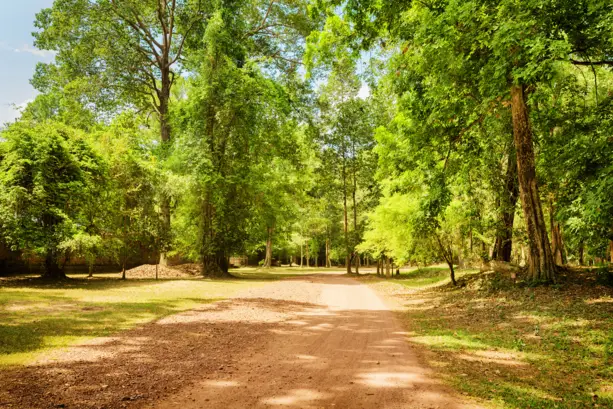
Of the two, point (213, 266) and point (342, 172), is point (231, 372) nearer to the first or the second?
point (213, 266)

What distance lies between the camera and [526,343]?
736 cm

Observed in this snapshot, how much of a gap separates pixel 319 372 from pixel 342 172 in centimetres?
2928

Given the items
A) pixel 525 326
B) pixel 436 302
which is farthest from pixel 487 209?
pixel 525 326

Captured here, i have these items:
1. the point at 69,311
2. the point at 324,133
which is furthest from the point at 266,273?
the point at 69,311

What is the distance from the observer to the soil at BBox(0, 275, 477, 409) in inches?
171

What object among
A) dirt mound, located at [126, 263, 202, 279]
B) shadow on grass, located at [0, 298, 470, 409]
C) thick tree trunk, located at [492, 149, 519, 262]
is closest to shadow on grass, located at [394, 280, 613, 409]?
shadow on grass, located at [0, 298, 470, 409]

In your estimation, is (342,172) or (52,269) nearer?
(52,269)

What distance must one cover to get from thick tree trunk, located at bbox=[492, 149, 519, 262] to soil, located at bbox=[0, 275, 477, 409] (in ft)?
30.1

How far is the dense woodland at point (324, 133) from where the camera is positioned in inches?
350

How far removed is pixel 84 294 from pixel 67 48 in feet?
60.2

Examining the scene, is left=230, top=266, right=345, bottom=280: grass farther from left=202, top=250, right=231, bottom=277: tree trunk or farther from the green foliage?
the green foliage

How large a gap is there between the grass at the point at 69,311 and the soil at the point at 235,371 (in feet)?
2.20

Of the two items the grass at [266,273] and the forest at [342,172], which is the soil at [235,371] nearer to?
the forest at [342,172]

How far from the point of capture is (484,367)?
19.3 feet
